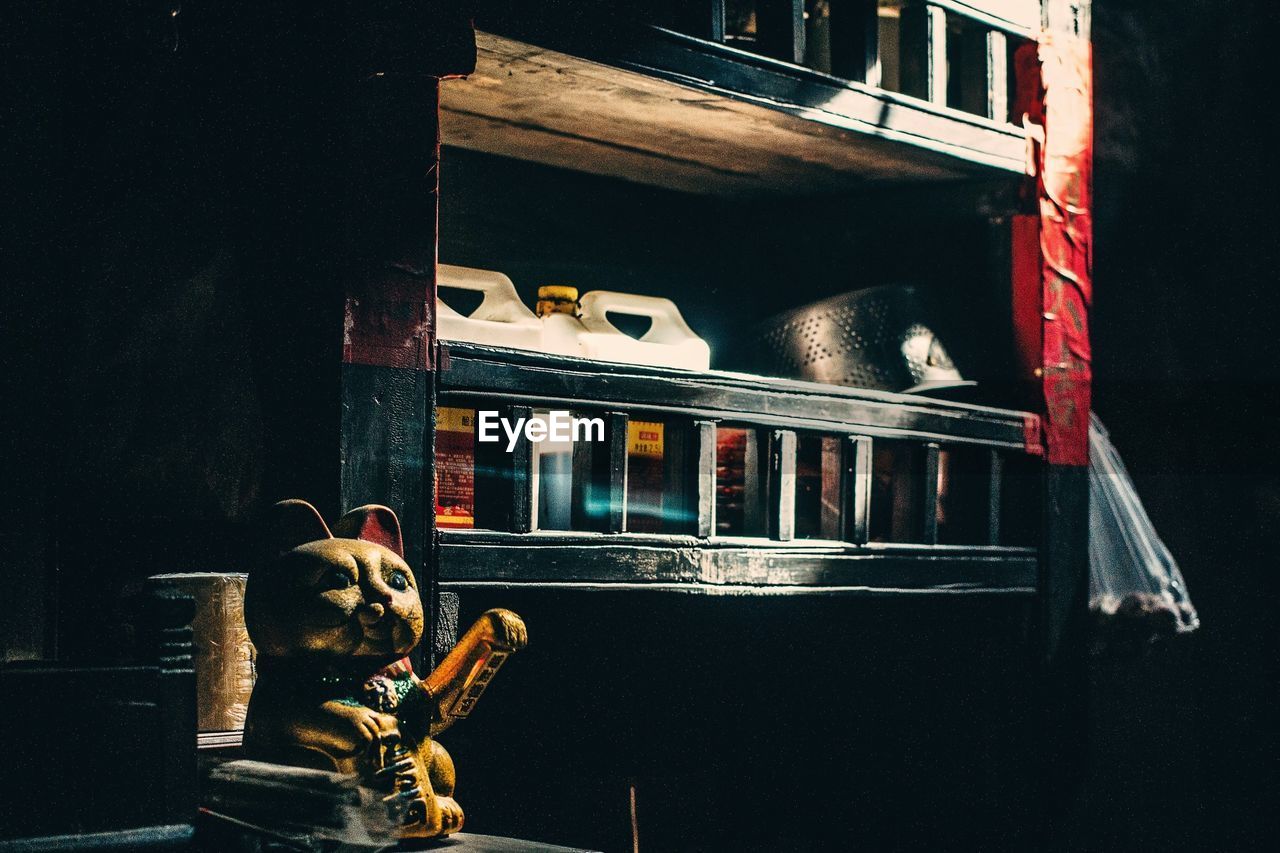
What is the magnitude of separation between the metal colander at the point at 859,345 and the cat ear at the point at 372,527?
2741 millimetres

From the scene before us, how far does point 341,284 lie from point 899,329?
2.78m

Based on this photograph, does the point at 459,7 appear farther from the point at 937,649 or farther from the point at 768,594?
the point at 937,649

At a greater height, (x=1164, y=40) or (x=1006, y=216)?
(x=1164, y=40)

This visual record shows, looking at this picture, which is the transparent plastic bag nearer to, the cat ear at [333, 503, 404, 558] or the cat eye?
the cat ear at [333, 503, 404, 558]

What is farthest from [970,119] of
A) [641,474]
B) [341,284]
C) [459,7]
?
[341,284]

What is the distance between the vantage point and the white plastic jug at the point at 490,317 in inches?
180

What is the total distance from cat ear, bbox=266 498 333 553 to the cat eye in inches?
6.4

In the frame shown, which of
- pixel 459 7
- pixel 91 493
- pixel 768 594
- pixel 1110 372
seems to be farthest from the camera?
pixel 1110 372

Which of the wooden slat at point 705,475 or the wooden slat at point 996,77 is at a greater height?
the wooden slat at point 996,77

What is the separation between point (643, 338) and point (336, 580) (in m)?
2.38

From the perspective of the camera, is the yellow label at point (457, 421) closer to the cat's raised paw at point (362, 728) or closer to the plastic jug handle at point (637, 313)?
the plastic jug handle at point (637, 313)

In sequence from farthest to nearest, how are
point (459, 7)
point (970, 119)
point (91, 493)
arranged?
point (970, 119) → point (459, 7) → point (91, 493)

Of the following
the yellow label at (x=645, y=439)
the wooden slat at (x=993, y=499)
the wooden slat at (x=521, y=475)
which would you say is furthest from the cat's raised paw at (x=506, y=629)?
the wooden slat at (x=993, y=499)

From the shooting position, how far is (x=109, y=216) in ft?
12.6
